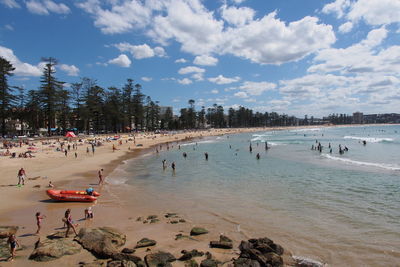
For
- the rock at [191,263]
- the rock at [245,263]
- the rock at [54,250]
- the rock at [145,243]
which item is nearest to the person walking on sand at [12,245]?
the rock at [54,250]

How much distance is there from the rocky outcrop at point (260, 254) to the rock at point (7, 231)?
28.7 ft

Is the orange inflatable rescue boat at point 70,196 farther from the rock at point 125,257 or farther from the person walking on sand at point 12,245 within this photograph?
the rock at point 125,257

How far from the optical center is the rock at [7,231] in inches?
386

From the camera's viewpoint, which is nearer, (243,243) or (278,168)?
(243,243)

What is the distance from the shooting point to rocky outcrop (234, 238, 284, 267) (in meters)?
7.78

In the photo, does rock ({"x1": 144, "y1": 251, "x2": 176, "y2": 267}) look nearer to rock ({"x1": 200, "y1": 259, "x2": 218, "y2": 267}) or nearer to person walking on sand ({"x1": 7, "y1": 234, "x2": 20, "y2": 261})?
rock ({"x1": 200, "y1": 259, "x2": 218, "y2": 267})

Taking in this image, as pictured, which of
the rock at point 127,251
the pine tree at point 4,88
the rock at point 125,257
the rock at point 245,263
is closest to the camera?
the rock at point 245,263

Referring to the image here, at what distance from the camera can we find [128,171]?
26297mm

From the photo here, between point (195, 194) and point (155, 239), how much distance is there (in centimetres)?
722

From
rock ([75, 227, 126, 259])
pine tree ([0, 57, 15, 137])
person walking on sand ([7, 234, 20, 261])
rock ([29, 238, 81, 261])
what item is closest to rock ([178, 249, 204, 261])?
rock ([75, 227, 126, 259])

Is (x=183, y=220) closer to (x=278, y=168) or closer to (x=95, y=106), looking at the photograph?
(x=278, y=168)

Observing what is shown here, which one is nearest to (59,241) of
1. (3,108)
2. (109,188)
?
(109,188)

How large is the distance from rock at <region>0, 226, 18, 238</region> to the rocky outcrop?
28.7 ft

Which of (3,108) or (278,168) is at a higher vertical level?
(3,108)
